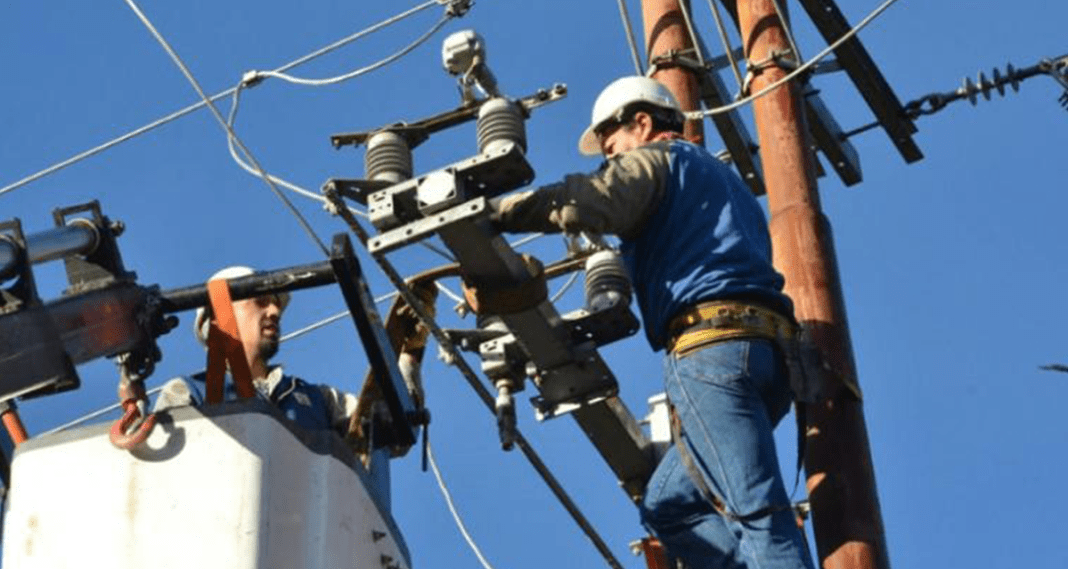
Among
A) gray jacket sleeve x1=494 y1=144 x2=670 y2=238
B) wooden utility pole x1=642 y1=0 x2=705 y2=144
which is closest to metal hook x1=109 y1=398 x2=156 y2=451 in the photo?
gray jacket sleeve x1=494 y1=144 x2=670 y2=238

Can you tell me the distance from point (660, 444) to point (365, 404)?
136cm

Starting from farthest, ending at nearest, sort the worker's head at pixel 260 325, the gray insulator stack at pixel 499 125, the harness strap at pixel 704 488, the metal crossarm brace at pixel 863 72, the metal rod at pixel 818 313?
1. the metal crossarm brace at pixel 863 72
2. the worker's head at pixel 260 325
3. the metal rod at pixel 818 313
4. the gray insulator stack at pixel 499 125
5. the harness strap at pixel 704 488

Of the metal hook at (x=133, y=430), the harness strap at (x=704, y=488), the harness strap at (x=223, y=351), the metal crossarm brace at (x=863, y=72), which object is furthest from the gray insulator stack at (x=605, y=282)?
the metal crossarm brace at (x=863, y=72)


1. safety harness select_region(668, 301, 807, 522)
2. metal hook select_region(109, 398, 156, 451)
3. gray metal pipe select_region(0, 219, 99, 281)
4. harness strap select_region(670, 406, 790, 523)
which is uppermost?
gray metal pipe select_region(0, 219, 99, 281)

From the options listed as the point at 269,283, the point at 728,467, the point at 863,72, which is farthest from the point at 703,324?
the point at 863,72

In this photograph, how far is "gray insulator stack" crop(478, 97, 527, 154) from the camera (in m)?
6.91

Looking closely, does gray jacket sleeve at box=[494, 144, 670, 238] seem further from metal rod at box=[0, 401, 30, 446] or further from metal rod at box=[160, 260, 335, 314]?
metal rod at box=[0, 401, 30, 446]

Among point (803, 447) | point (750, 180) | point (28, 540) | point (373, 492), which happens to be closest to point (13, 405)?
point (28, 540)

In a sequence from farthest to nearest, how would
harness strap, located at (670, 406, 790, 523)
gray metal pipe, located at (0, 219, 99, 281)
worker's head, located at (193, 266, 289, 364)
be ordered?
worker's head, located at (193, 266, 289, 364)
harness strap, located at (670, 406, 790, 523)
gray metal pipe, located at (0, 219, 99, 281)

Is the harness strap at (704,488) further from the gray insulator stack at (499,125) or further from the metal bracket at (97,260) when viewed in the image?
the metal bracket at (97,260)

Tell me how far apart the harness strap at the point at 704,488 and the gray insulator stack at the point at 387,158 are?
1047mm

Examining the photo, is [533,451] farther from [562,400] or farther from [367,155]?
[367,155]

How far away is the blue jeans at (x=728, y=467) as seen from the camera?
21.8 ft

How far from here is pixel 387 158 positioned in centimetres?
707
